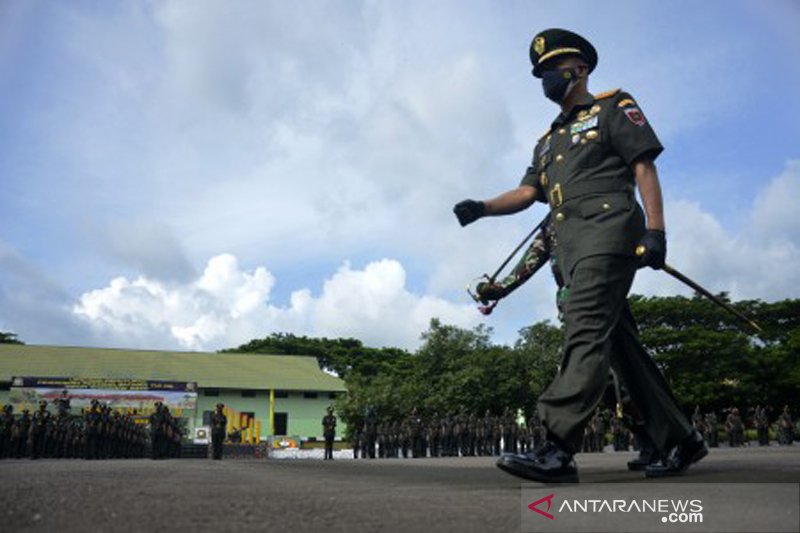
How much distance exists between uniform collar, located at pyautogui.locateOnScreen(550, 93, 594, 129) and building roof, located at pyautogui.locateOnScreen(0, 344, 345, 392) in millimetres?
51237

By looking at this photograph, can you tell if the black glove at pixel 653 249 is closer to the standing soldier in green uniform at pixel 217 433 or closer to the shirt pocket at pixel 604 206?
the shirt pocket at pixel 604 206

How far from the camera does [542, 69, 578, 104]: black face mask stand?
14.3 feet

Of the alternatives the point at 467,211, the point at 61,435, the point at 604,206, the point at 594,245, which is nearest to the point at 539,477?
the point at 594,245

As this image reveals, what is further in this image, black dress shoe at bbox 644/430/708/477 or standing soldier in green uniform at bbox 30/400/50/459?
standing soldier in green uniform at bbox 30/400/50/459

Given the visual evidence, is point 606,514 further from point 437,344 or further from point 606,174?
point 437,344

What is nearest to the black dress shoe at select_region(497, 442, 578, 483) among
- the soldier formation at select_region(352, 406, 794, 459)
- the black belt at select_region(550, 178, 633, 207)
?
the black belt at select_region(550, 178, 633, 207)

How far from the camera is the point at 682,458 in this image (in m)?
4.08

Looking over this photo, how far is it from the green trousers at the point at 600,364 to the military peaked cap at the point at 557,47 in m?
1.32

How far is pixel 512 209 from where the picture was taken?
15.8 feet

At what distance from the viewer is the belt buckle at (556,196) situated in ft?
13.9

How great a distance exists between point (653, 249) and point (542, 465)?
1.25 m

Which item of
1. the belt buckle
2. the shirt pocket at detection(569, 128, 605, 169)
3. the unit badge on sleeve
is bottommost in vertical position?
the belt buckle

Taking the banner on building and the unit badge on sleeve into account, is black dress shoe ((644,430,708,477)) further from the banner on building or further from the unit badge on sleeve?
the banner on building

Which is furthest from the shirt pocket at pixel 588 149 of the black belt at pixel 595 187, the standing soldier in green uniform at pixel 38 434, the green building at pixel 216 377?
the green building at pixel 216 377
